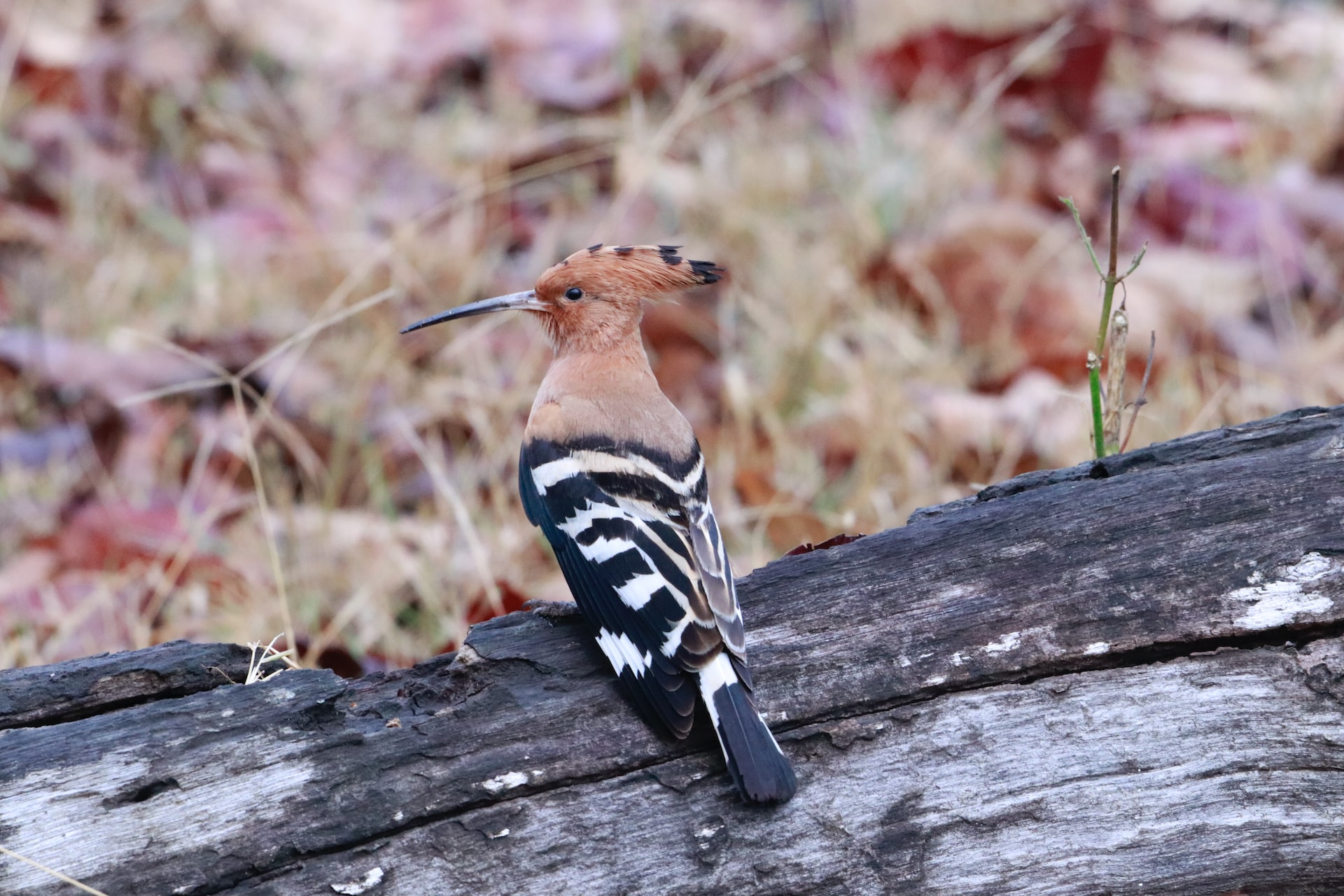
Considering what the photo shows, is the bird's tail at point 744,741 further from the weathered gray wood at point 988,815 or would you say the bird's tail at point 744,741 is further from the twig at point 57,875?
the twig at point 57,875

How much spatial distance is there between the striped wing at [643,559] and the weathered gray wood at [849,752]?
6cm

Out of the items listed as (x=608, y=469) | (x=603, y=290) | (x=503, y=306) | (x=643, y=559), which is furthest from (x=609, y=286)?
(x=643, y=559)

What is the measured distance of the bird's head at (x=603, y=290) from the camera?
7.72ft

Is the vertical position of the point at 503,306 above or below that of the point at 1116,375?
above

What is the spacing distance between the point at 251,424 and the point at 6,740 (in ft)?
5.21

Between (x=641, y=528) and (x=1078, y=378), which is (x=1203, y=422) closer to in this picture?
(x=1078, y=378)

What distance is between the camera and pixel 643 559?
1.89 meters

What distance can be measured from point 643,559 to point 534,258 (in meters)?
2.39

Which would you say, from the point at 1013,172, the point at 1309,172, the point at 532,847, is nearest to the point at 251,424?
the point at 532,847

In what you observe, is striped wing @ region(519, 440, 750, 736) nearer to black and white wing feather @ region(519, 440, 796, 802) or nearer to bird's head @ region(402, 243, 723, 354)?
black and white wing feather @ region(519, 440, 796, 802)

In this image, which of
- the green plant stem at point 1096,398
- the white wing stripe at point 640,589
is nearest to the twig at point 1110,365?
the green plant stem at point 1096,398

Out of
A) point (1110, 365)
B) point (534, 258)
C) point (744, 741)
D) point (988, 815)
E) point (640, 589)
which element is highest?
point (534, 258)

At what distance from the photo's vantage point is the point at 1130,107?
4.95 meters

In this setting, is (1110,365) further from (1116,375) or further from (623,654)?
(623,654)
